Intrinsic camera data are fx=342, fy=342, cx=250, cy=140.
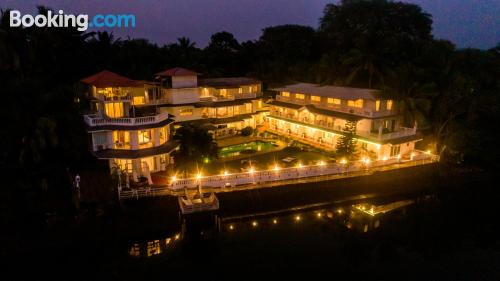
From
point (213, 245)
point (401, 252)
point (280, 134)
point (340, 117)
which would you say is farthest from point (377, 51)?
point (213, 245)

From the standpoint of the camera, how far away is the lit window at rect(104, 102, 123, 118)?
31188 mm

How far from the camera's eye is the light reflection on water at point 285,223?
80.3 ft

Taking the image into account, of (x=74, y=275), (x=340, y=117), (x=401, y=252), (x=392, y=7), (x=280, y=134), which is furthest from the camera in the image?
(x=392, y=7)

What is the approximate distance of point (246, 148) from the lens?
41.5 m

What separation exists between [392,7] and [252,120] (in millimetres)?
35795

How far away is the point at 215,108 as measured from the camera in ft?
145

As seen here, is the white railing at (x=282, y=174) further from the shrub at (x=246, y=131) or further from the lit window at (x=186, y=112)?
the shrub at (x=246, y=131)

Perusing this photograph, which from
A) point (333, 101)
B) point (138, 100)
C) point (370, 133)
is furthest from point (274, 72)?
point (138, 100)

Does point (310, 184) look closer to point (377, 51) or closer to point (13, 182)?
point (13, 182)

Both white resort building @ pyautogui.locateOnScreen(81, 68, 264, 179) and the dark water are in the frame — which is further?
white resort building @ pyautogui.locateOnScreen(81, 68, 264, 179)

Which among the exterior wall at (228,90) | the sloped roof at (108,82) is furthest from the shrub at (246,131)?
the sloped roof at (108,82)

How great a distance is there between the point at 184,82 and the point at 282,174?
1858cm

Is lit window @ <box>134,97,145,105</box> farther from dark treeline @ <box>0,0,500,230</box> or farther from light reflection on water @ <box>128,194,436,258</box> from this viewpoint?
light reflection on water @ <box>128,194,436,258</box>

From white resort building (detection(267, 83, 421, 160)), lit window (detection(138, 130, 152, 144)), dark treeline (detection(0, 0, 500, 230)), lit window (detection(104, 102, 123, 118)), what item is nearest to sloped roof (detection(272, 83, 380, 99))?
white resort building (detection(267, 83, 421, 160))
